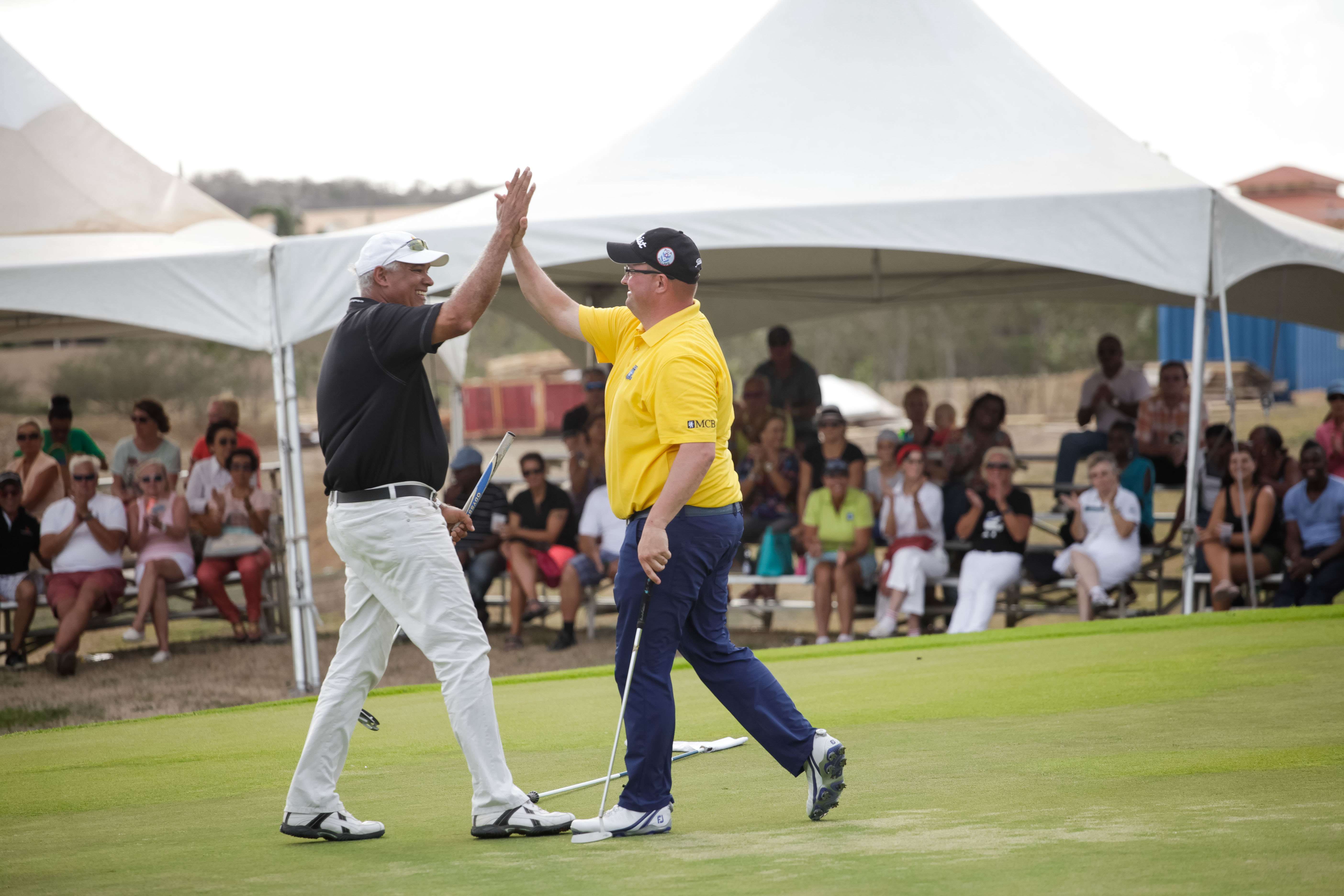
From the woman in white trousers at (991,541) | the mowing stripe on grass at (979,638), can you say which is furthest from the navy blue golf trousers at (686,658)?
the woman in white trousers at (991,541)

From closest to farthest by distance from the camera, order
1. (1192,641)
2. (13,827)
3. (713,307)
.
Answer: (13,827) → (1192,641) → (713,307)

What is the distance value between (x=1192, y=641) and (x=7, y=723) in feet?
21.1

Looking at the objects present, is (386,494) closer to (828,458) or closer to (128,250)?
(128,250)

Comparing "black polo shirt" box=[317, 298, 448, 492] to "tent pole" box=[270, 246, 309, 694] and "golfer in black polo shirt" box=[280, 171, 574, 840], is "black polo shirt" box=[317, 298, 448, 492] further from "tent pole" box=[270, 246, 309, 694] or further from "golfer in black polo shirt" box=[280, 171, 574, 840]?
"tent pole" box=[270, 246, 309, 694]

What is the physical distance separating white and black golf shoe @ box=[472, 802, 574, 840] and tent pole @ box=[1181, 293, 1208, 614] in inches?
218

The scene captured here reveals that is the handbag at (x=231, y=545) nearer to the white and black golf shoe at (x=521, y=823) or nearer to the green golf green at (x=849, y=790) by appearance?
the green golf green at (x=849, y=790)

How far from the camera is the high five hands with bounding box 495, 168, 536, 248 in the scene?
396 cm

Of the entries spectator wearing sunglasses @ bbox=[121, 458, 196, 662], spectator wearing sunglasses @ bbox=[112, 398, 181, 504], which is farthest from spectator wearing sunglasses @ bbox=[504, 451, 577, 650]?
spectator wearing sunglasses @ bbox=[112, 398, 181, 504]

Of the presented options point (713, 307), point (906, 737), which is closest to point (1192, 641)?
point (906, 737)

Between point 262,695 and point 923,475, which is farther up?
point 923,475

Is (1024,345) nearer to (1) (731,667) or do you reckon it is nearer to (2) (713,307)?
(2) (713,307)

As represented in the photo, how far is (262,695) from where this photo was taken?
27.9 ft

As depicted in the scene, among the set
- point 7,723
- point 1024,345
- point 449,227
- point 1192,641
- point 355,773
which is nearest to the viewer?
point 355,773

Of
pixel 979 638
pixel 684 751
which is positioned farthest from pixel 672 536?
pixel 979 638
